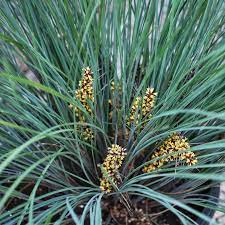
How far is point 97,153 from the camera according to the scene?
0.61 m

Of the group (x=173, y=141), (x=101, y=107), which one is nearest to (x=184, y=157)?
(x=173, y=141)

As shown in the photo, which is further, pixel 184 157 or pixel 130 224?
pixel 130 224

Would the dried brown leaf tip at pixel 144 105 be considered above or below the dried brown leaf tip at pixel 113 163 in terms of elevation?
above

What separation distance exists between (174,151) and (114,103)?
0.11m

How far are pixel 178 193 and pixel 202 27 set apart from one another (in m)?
0.25

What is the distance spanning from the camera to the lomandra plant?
515 millimetres

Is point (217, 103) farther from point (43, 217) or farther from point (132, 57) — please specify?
point (43, 217)

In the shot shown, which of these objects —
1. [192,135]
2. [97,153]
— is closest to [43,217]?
[97,153]

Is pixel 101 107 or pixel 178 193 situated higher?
pixel 101 107

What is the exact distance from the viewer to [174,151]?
0.52m

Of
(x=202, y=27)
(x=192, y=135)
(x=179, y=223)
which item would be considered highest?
(x=202, y=27)

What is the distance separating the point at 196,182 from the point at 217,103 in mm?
132

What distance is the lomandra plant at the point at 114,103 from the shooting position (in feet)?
1.69

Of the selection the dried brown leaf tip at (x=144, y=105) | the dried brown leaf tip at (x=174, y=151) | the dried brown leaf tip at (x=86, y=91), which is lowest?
the dried brown leaf tip at (x=174, y=151)
